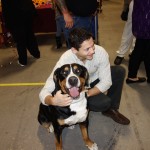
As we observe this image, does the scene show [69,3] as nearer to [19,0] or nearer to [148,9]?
[148,9]

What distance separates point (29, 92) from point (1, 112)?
0.57 metres

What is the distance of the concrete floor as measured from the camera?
105 inches

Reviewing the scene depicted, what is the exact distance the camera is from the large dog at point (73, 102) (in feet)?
6.84

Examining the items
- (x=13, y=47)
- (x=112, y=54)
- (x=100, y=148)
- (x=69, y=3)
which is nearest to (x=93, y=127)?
(x=100, y=148)

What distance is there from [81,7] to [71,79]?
4.06 ft

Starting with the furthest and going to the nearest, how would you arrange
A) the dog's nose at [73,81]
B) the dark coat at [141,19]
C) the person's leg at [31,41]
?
1. the person's leg at [31,41]
2. the dark coat at [141,19]
3. the dog's nose at [73,81]

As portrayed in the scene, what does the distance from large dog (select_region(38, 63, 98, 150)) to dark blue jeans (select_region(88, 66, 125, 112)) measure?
254 millimetres

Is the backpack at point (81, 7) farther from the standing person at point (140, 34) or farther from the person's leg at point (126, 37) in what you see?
the person's leg at point (126, 37)

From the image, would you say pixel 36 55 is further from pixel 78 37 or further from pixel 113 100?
pixel 78 37

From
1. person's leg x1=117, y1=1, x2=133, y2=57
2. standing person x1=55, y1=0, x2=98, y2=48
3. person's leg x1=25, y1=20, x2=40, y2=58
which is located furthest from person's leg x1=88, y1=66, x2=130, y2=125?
person's leg x1=25, y1=20, x2=40, y2=58

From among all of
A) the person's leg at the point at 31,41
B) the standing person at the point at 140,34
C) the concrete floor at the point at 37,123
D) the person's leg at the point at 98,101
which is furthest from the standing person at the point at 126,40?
the person's leg at the point at 98,101

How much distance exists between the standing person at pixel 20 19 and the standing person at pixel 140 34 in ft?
6.25

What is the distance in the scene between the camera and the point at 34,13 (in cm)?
443

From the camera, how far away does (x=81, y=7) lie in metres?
2.94
